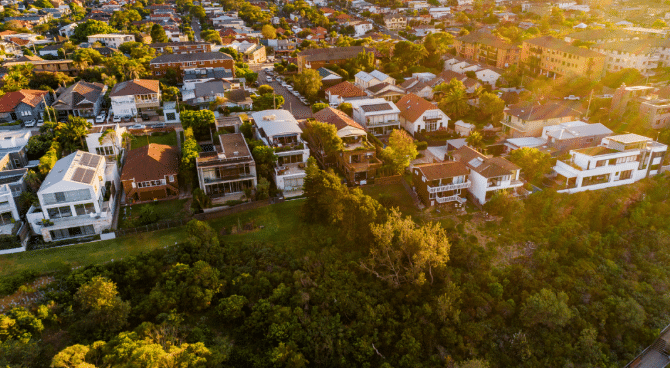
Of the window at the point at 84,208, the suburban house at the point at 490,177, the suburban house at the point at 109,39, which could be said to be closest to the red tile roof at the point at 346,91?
the suburban house at the point at 490,177

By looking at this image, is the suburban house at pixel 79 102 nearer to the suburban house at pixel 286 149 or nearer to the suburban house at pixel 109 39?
the suburban house at pixel 286 149

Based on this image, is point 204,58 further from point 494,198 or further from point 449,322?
point 449,322

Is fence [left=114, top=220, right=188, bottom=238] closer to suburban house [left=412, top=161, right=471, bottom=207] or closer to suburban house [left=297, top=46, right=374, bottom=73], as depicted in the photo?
suburban house [left=412, top=161, right=471, bottom=207]

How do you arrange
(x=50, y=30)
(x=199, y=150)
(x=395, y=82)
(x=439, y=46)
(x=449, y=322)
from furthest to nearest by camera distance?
(x=50, y=30)
(x=439, y=46)
(x=395, y=82)
(x=199, y=150)
(x=449, y=322)

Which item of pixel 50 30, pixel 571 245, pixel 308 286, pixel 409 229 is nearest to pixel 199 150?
pixel 308 286

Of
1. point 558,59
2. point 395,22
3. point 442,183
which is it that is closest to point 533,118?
point 442,183

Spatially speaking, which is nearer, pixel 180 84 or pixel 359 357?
pixel 359 357

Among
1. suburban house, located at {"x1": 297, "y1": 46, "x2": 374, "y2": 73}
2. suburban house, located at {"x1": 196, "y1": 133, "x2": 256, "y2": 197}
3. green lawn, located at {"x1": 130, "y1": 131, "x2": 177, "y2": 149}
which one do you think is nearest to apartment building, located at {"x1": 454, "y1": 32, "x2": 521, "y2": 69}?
suburban house, located at {"x1": 297, "y1": 46, "x2": 374, "y2": 73}
